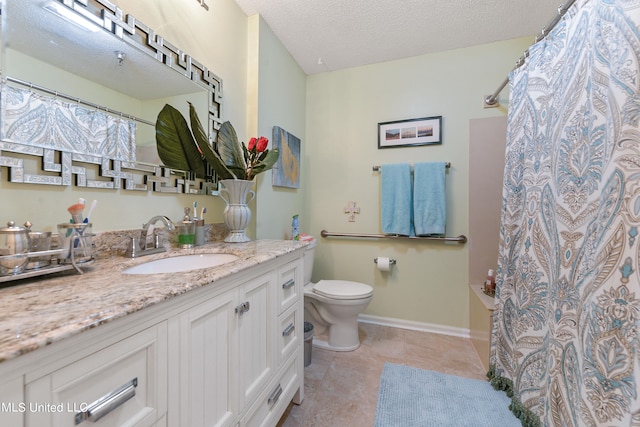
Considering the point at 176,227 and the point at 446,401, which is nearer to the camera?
the point at 176,227

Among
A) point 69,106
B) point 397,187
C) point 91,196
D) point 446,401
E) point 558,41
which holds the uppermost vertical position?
point 558,41

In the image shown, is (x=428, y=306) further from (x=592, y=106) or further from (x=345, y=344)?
(x=592, y=106)

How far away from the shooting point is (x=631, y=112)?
71 cm

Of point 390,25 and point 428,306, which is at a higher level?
point 390,25

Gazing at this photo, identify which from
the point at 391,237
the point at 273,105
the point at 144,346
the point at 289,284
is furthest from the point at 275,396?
the point at 273,105

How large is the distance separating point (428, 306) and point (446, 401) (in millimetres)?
835

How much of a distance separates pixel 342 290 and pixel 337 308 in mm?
136

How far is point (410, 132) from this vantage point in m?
2.13

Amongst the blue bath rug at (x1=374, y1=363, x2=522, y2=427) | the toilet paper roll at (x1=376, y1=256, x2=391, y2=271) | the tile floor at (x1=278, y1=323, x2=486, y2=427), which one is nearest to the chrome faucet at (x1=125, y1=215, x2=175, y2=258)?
the tile floor at (x1=278, y1=323, x2=486, y2=427)

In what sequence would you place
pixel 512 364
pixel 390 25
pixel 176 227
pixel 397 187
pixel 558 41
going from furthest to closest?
pixel 397 187 < pixel 390 25 < pixel 512 364 < pixel 176 227 < pixel 558 41

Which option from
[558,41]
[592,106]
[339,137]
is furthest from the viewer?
[339,137]

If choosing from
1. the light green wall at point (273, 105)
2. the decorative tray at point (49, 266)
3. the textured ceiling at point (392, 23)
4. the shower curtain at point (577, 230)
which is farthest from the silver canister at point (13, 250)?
the textured ceiling at point (392, 23)

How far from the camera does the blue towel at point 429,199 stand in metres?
2.00

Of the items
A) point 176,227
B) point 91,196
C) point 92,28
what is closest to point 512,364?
point 176,227
